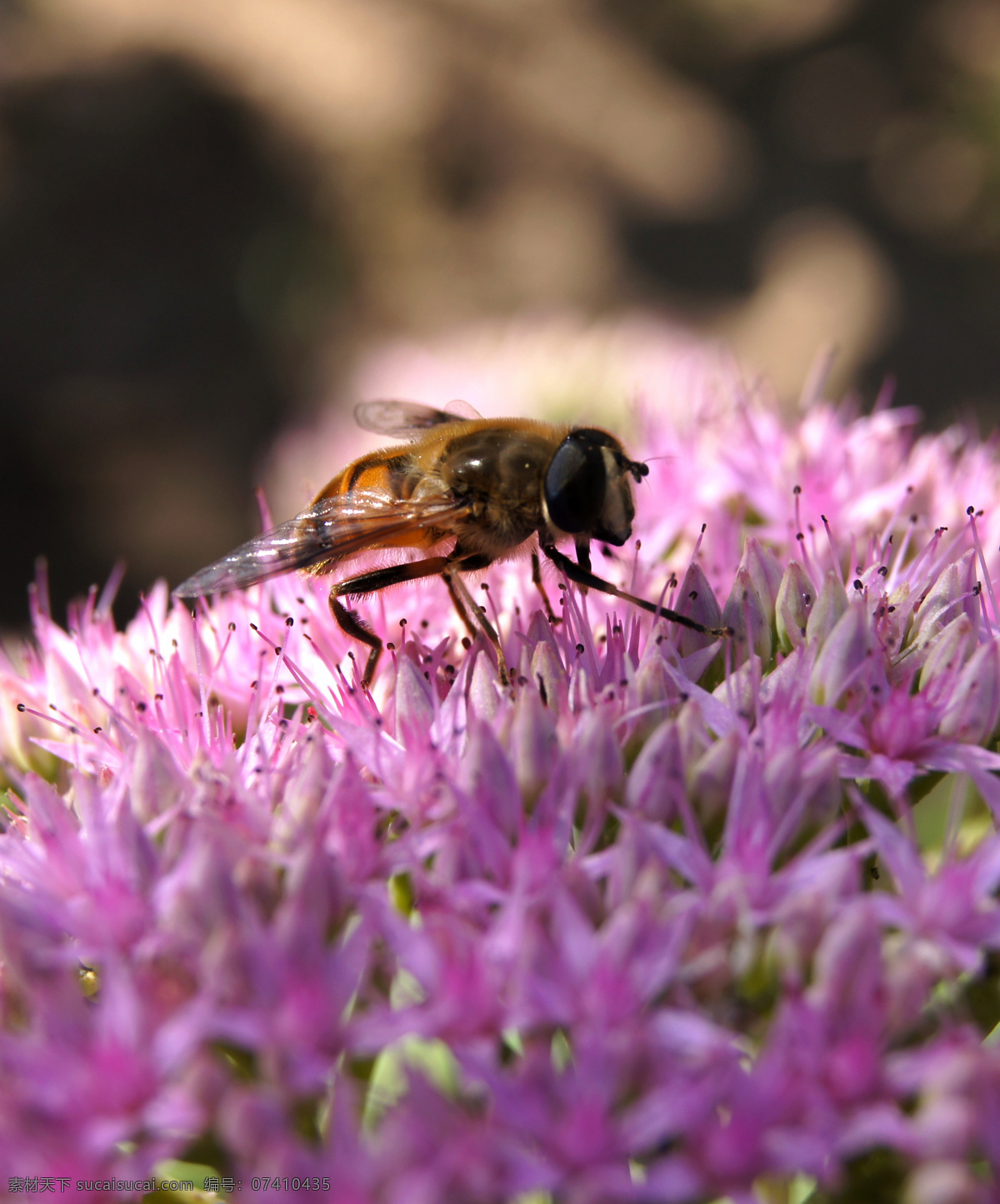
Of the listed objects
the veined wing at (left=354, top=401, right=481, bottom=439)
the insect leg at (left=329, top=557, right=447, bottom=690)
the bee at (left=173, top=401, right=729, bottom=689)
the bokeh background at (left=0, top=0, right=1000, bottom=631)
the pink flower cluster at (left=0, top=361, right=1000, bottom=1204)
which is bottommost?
the pink flower cluster at (left=0, top=361, right=1000, bottom=1204)

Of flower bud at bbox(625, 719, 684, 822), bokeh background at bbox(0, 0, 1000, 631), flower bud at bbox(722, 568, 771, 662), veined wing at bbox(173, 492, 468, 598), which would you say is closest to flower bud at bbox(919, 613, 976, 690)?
flower bud at bbox(722, 568, 771, 662)

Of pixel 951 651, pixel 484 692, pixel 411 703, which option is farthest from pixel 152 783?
pixel 951 651

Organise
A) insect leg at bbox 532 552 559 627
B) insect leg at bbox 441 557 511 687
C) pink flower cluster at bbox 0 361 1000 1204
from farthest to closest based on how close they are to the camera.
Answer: insect leg at bbox 532 552 559 627 → insect leg at bbox 441 557 511 687 → pink flower cluster at bbox 0 361 1000 1204

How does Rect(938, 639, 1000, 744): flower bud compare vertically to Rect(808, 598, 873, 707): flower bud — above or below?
below

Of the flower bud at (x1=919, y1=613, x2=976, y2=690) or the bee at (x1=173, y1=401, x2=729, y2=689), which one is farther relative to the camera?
the bee at (x1=173, y1=401, x2=729, y2=689)

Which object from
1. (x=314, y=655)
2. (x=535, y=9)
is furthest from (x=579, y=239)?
(x=314, y=655)

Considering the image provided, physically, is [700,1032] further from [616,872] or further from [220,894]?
[220,894]

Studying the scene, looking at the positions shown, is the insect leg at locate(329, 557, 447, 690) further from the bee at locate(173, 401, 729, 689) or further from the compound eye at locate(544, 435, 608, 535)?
the compound eye at locate(544, 435, 608, 535)
